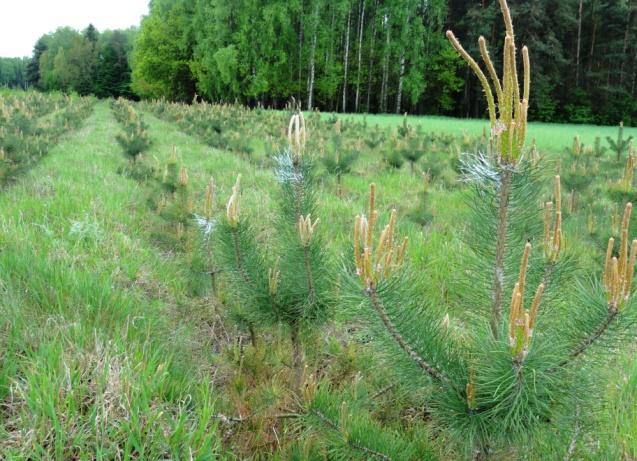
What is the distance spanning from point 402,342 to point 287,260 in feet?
2.67

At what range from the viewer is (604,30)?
37.5m

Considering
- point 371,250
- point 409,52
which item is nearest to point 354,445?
point 371,250

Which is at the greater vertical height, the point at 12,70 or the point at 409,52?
the point at 12,70

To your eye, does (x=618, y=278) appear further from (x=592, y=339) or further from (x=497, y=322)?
(x=497, y=322)

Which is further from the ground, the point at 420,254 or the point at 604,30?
the point at 604,30

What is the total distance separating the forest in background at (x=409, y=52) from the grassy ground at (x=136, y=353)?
2995cm

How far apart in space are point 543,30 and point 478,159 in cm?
4007

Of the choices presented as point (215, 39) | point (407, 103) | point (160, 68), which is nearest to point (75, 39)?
point (160, 68)

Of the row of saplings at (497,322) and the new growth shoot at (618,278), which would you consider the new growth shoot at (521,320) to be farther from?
the new growth shoot at (618,278)

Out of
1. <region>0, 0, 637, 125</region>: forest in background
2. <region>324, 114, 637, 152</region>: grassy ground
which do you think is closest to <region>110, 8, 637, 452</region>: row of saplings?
<region>324, 114, 637, 152</region>: grassy ground

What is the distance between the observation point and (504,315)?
4.36 feet

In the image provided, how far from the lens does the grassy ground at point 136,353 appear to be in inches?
63.1

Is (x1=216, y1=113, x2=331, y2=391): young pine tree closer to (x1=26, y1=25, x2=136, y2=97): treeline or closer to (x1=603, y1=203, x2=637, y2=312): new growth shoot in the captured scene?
(x1=603, y1=203, x2=637, y2=312): new growth shoot

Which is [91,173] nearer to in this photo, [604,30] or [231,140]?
[231,140]
